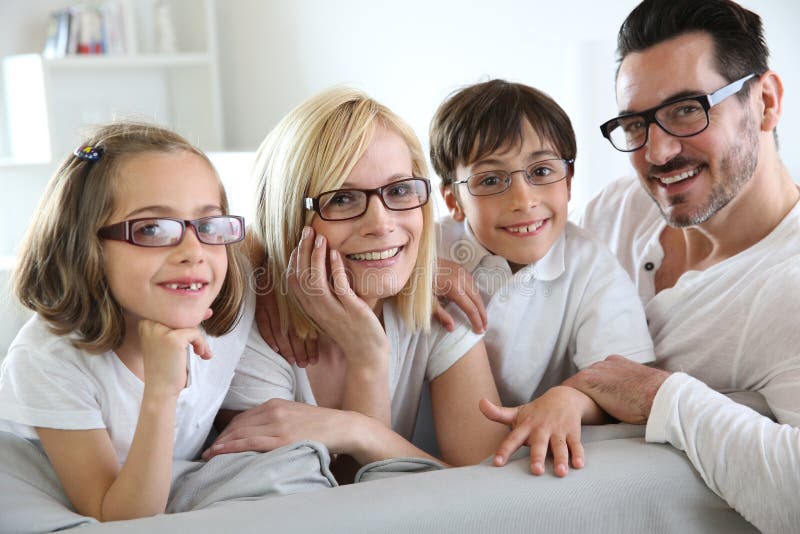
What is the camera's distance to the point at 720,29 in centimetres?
184

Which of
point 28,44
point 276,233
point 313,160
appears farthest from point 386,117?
point 28,44

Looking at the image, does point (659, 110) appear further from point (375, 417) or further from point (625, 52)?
point (375, 417)

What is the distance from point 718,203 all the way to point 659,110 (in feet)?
0.79

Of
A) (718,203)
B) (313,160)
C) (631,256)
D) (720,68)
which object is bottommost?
(631,256)

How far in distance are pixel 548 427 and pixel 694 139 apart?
0.76 meters

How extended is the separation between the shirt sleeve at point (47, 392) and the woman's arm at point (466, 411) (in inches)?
26.2

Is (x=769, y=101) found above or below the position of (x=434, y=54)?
below

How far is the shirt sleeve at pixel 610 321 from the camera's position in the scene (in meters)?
1.74

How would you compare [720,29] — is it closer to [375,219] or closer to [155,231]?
[375,219]

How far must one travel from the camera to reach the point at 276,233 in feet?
5.43

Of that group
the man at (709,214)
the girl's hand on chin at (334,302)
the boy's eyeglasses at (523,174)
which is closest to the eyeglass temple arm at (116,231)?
the girl's hand on chin at (334,302)

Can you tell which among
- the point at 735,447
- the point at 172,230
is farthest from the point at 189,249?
the point at 735,447

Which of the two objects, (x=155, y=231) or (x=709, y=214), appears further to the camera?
(x=709, y=214)

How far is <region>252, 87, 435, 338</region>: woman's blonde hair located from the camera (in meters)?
1.57
